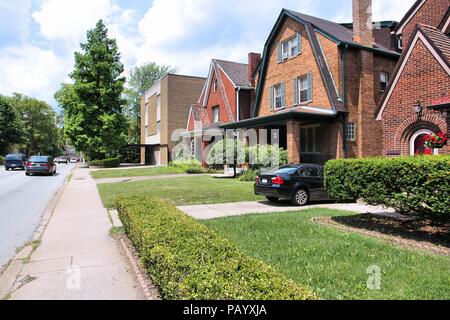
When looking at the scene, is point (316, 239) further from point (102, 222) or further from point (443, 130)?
point (443, 130)

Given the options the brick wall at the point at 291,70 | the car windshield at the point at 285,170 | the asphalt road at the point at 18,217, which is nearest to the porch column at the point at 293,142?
the brick wall at the point at 291,70

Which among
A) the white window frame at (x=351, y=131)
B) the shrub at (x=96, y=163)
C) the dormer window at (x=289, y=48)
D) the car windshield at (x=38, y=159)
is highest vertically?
the dormer window at (x=289, y=48)

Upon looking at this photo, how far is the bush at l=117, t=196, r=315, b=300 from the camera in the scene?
9.48 feet

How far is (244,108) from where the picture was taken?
27359mm

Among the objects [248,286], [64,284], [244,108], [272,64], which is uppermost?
[272,64]

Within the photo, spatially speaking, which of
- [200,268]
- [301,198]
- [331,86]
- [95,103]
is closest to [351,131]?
[331,86]

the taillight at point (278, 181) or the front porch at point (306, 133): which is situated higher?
the front porch at point (306, 133)

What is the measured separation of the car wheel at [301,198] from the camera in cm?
1150

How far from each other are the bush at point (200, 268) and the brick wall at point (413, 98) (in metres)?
9.39

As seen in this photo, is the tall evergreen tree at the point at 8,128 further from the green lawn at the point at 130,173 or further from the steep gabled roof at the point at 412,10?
the steep gabled roof at the point at 412,10

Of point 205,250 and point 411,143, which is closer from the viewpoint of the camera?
point 205,250

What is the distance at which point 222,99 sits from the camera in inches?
1149

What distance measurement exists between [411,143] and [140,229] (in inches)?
410

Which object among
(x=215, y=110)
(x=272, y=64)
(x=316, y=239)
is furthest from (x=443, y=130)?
(x=215, y=110)
